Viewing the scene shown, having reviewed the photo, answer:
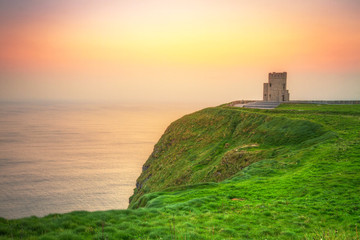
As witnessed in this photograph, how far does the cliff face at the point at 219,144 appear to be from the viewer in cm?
3278

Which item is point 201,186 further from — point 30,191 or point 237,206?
point 30,191

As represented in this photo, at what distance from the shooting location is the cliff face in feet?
108

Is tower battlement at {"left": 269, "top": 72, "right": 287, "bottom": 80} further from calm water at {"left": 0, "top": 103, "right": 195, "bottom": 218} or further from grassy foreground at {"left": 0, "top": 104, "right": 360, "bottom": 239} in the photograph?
calm water at {"left": 0, "top": 103, "right": 195, "bottom": 218}

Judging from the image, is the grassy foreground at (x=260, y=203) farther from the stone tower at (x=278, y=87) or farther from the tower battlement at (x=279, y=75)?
the tower battlement at (x=279, y=75)

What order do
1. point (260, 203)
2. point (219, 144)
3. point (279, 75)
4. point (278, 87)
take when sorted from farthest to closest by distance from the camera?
point (278, 87)
point (279, 75)
point (219, 144)
point (260, 203)

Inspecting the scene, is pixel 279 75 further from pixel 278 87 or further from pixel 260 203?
pixel 260 203

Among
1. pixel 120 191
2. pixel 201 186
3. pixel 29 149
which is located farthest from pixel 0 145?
pixel 201 186

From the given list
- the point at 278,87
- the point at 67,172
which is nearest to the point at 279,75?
the point at 278,87

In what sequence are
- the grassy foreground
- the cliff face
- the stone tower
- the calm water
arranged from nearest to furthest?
the grassy foreground → the cliff face → the calm water → the stone tower

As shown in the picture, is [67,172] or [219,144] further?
[67,172]

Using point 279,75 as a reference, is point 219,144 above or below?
below

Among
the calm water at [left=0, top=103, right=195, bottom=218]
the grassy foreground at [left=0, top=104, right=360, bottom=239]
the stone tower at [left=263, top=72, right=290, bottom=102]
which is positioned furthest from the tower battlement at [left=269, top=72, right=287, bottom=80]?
the calm water at [left=0, top=103, right=195, bottom=218]

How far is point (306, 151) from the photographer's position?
26.2 m

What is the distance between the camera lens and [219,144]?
155 feet
